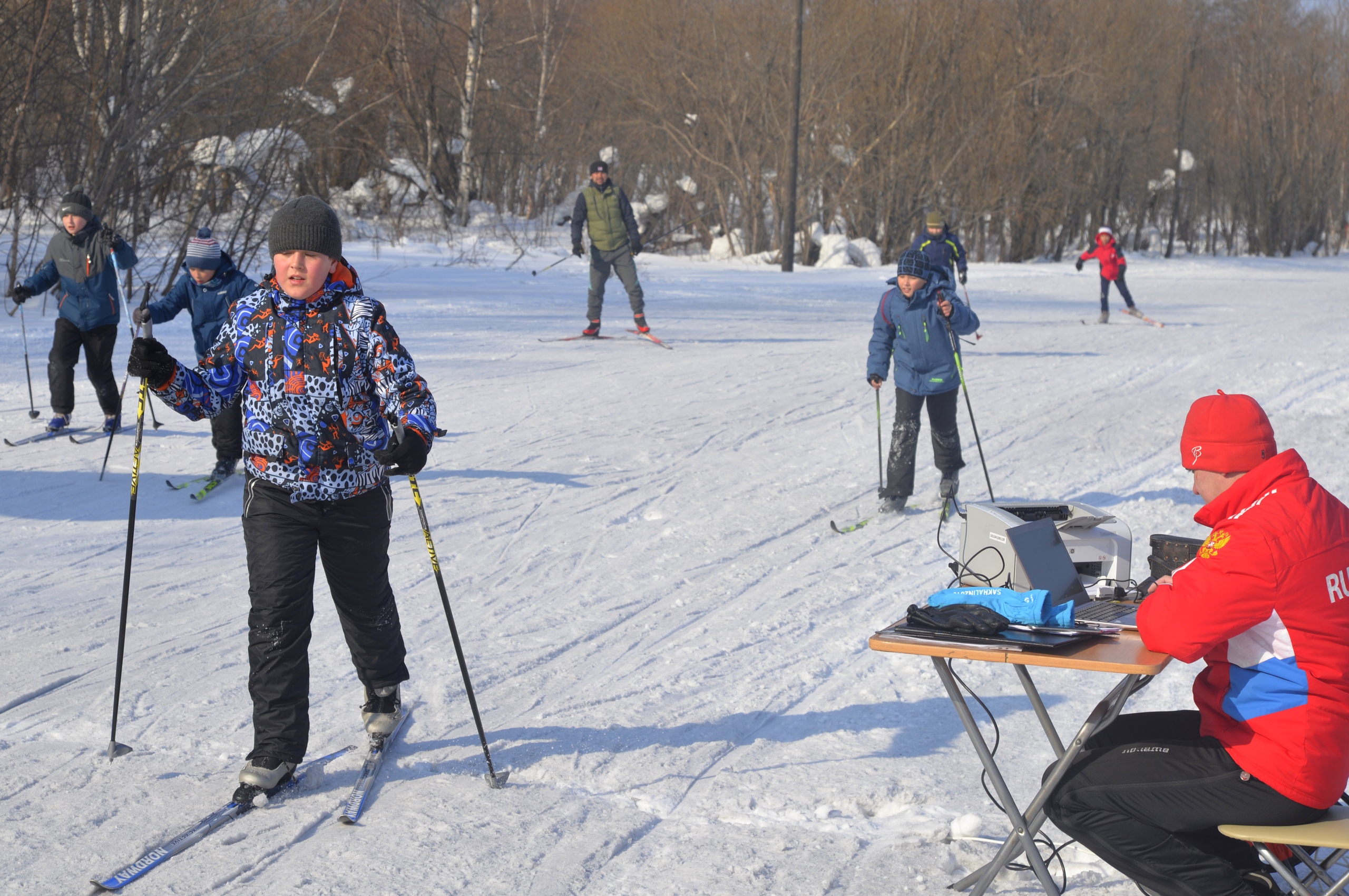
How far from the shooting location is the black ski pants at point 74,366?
328 inches

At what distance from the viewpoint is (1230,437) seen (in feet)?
8.49

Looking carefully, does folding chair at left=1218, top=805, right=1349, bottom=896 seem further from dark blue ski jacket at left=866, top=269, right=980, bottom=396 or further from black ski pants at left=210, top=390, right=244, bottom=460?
black ski pants at left=210, top=390, right=244, bottom=460

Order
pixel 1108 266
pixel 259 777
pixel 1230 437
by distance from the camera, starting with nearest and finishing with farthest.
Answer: pixel 1230 437 → pixel 259 777 → pixel 1108 266

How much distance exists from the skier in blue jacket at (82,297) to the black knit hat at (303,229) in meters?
5.42

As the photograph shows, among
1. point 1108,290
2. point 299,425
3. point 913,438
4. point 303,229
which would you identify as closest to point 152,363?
point 299,425

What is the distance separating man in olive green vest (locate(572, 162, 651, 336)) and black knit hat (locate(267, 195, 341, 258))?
939cm

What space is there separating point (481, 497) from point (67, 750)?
3626mm

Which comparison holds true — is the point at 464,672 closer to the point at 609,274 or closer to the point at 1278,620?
the point at 1278,620

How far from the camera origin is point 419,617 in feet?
17.2

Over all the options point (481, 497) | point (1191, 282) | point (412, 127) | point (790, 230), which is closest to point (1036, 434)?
point (481, 497)

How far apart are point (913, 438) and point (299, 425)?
4501 millimetres

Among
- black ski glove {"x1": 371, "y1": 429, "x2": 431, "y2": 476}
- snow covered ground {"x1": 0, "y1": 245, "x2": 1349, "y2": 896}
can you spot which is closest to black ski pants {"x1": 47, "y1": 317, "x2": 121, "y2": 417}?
snow covered ground {"x1": 0, "y1": 245, "x2": 1349, "y2": 896}

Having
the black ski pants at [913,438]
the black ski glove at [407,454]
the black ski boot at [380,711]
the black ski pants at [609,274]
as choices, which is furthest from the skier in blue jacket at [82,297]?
the black ski glove at [407,454]

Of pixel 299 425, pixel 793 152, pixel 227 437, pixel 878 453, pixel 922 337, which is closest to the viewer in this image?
pixel 299 425
